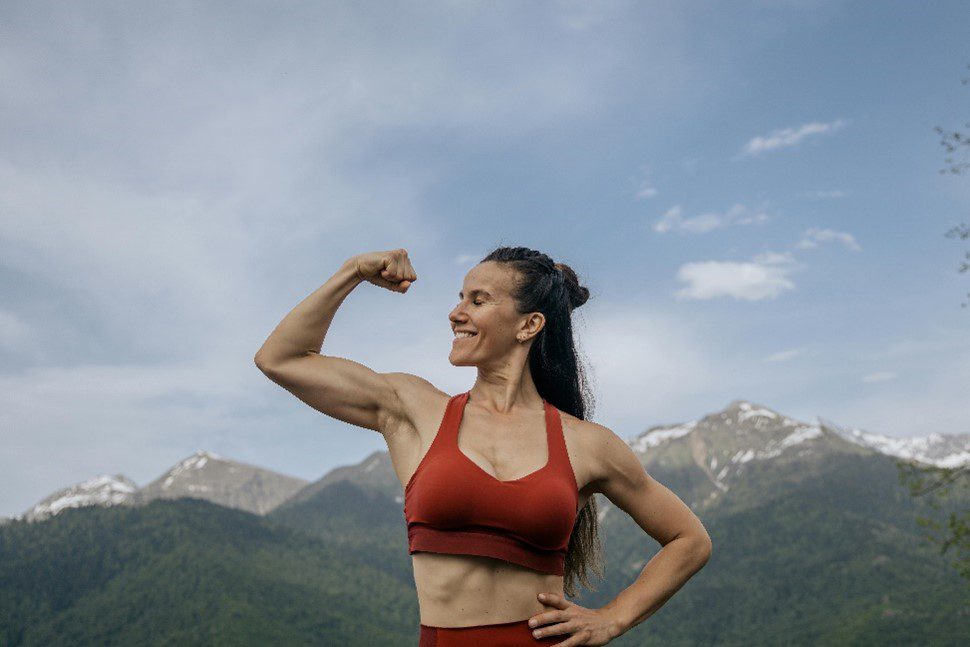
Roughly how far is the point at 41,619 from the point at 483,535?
675 feet

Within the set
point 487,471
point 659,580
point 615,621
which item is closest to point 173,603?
point 659,580

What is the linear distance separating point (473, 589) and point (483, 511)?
0.86 ft

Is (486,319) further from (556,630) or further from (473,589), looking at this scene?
(556,630)

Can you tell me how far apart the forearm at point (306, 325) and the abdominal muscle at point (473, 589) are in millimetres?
804

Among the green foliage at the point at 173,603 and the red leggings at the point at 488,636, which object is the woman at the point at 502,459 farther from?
the green foliage at the point at 173,603

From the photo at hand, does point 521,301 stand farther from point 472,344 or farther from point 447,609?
point 447,609

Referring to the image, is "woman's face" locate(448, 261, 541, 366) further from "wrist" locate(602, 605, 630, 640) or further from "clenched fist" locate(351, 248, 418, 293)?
"wrist" locate(602, 605, 630, 640)

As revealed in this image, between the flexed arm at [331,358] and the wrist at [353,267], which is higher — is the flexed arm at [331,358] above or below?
below

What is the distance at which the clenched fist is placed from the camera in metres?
3.07

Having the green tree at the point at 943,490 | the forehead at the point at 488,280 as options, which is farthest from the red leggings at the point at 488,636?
the green tree at the point at 943,490

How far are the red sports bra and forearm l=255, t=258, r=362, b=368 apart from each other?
58cm

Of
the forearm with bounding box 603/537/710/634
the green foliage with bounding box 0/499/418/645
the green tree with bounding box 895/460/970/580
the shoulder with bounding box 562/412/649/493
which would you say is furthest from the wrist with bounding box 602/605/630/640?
the green foliage with bounding box 0/499/418/645

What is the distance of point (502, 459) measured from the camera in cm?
300

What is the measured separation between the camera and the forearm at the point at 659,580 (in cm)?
312
